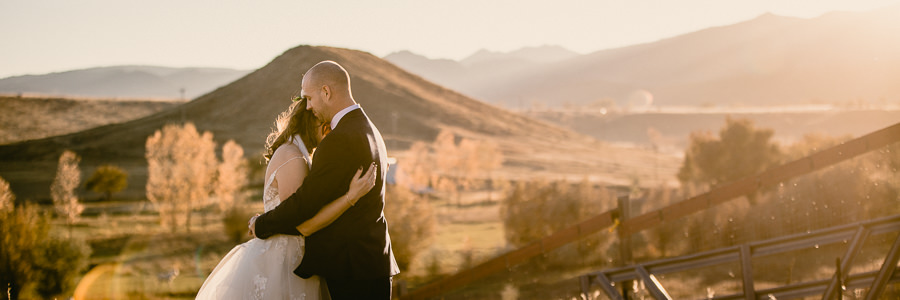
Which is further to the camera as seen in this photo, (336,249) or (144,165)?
(144,165)

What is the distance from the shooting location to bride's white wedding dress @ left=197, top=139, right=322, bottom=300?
A: 333 cm

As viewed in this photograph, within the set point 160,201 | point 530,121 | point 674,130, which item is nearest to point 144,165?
point 160,201

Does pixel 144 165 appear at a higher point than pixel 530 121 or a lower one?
lower

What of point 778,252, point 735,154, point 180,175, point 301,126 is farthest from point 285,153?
point 180,175

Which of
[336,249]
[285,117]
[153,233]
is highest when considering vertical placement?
[153,233]

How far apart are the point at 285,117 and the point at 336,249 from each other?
737mm

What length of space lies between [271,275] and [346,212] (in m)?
0.55

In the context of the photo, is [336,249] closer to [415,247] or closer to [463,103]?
[415,247]

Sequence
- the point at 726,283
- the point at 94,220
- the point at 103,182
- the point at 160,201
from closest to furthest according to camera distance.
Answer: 1. the point at 726,283
2. the point at 94,220
3. the point at 160,201
4. the point at 103,182

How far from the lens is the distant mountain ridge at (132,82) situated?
52.9 feet

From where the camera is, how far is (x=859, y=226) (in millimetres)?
3900

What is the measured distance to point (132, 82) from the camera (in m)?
87.8

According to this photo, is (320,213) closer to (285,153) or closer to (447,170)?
(285,153)

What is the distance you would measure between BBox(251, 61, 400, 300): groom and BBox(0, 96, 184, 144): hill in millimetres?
78469
